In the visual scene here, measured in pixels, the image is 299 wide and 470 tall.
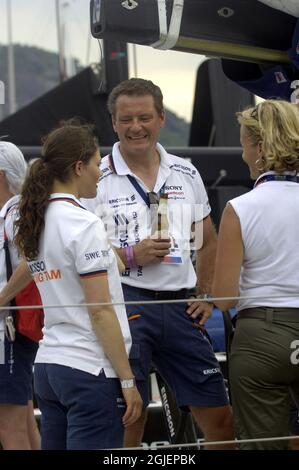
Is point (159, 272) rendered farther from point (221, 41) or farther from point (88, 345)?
point (221, 41)

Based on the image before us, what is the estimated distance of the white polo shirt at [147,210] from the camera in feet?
9.98

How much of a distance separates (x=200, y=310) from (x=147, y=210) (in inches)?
14.6

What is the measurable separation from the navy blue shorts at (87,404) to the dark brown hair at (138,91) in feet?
3.30

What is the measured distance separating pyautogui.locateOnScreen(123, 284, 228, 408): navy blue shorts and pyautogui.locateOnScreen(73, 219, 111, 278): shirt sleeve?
0.49 metres

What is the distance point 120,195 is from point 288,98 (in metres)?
0.76

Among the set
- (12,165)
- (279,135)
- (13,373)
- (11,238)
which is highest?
(279,135)

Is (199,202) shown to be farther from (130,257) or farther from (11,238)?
(11,238)

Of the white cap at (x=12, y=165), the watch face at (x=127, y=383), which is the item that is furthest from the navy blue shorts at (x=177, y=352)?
the white cap at (x=12, y=165)

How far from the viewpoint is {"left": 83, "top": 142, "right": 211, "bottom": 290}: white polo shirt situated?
3043 mm

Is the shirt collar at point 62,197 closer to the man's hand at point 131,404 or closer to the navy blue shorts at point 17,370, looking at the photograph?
the man's hand at point 131,404

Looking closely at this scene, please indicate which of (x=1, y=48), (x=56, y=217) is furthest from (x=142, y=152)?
(x=1, y=48)

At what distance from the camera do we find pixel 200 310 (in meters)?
3.09

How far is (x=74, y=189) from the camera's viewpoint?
2682 mm

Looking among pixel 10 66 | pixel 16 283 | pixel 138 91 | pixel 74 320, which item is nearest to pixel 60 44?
pixel 10 66
